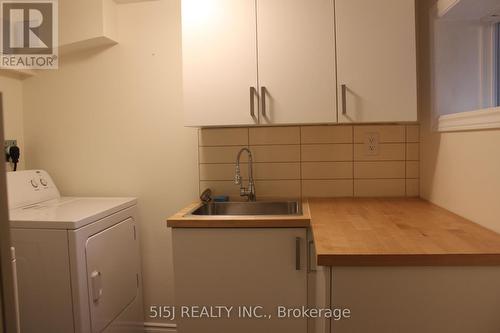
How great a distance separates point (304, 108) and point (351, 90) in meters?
0.24

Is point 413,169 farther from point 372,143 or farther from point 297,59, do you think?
point 297,59

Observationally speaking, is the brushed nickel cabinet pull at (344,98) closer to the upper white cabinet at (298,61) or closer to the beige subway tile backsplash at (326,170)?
the upper white cabinet at (298,61)

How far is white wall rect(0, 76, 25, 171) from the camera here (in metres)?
2.07

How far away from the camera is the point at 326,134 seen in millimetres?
1950

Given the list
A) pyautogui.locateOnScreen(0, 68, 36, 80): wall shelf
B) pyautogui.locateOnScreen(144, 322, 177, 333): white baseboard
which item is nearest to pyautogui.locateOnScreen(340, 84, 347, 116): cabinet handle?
pyautogui.locateOnScreen(144, 322, 177, 333): white baseboard

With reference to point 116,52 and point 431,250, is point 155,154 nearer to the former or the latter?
point 116,52

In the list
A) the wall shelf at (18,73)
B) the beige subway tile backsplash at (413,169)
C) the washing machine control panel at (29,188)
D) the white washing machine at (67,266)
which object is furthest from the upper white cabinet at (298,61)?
the wall shelf at (18,73)

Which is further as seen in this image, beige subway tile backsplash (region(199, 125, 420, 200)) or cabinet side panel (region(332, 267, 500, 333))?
beige subway tile backsplash (region(199, 125, 420, 200))

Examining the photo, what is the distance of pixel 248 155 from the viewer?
1.99 m

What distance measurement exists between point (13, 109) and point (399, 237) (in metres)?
2.38

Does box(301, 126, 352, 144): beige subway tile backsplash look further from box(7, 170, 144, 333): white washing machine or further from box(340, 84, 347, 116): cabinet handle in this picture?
box(7, 170, 144, 333): white washing machine

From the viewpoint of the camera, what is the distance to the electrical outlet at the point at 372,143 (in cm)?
192

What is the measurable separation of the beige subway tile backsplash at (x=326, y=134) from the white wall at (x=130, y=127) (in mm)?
690

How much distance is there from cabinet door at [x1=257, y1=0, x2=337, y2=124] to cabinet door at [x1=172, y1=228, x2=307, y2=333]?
0.61 meters
